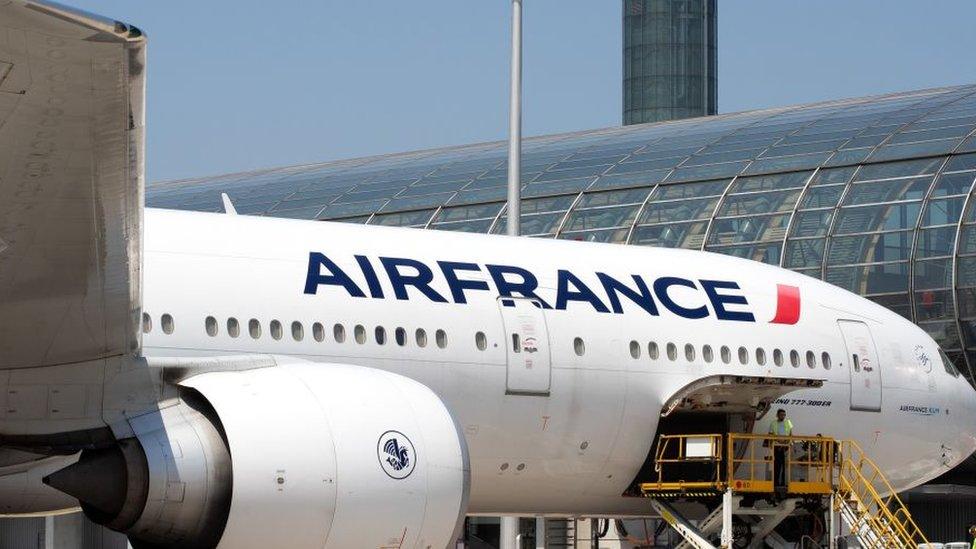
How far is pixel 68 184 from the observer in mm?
9625

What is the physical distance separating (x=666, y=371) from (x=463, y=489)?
197 inches

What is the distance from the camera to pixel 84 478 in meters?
11.8

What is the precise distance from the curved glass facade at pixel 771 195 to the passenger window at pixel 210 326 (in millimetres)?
19750

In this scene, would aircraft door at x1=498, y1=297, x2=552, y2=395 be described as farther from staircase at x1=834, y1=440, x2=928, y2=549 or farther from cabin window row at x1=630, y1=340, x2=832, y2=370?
staircase at x1=834, y1=440, x2=928, y2=549

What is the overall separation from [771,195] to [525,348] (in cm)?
1919

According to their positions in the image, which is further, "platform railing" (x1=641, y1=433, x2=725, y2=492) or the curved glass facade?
the curved glass facade

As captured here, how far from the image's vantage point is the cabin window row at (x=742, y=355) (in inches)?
667

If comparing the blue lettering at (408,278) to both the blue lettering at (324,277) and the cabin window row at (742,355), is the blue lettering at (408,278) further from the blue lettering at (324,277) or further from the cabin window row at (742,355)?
the cabin window row at (742,355)

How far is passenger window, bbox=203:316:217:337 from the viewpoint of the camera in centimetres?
1395

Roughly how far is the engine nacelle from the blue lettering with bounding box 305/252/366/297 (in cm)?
248

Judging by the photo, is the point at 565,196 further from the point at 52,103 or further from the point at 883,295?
the point at 52,103

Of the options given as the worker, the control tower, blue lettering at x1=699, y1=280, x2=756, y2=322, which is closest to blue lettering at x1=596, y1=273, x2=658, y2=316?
blue lettering at x1=699, y1=280, x2=756, y2=322

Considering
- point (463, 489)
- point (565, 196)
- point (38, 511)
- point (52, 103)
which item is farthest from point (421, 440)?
point (565, 196)

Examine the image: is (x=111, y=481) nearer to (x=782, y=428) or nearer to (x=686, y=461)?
(x=686, y=461)
